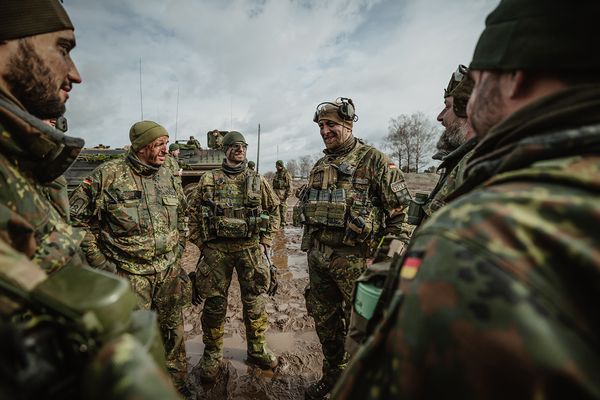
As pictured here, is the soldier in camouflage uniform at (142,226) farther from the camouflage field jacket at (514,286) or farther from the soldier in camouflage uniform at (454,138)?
the camouflage field jacket at (514,286)

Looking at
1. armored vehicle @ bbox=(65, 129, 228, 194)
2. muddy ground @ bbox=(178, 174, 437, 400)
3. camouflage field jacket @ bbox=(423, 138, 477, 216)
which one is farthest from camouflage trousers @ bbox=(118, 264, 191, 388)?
armored vehicle @ bbox=(65, 129, 228, 194)

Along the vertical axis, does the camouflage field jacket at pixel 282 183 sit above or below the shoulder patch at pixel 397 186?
below

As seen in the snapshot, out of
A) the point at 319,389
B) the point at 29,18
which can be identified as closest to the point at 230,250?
the point at 319,389

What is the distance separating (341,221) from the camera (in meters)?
3.01

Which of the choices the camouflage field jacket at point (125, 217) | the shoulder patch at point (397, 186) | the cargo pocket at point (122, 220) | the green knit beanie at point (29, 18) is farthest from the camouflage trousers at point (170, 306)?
the shoulder patch at point (397, 186)

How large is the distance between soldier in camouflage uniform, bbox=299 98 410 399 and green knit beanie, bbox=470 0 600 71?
2085 millimetres

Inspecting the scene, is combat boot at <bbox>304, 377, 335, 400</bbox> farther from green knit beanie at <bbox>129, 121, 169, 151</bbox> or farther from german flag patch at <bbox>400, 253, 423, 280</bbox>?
green knit beanie at <bbox>129, 121, 169, 151</bbox>

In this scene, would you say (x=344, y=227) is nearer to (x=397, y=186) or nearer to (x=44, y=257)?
(x=397, y=186)

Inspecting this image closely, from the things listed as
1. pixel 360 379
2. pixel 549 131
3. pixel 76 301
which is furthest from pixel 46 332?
pixel 549 131

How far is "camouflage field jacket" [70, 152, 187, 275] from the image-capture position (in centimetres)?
289

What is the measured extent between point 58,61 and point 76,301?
1338 mm

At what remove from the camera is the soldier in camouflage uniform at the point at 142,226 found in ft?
9.50

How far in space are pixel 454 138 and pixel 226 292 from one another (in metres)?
3.19

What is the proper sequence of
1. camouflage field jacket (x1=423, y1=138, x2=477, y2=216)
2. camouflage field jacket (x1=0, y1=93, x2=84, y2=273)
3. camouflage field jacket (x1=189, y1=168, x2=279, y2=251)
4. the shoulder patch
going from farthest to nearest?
camouflage field jacket (x1=189, y1=168, x2=279, y2=251), the shoulder patch, camouflage field jacket (x1=423, y1=138, x2=477, y2=216), camouflage field jacket (x1=0, y1=93, x2=84, y2=273)
